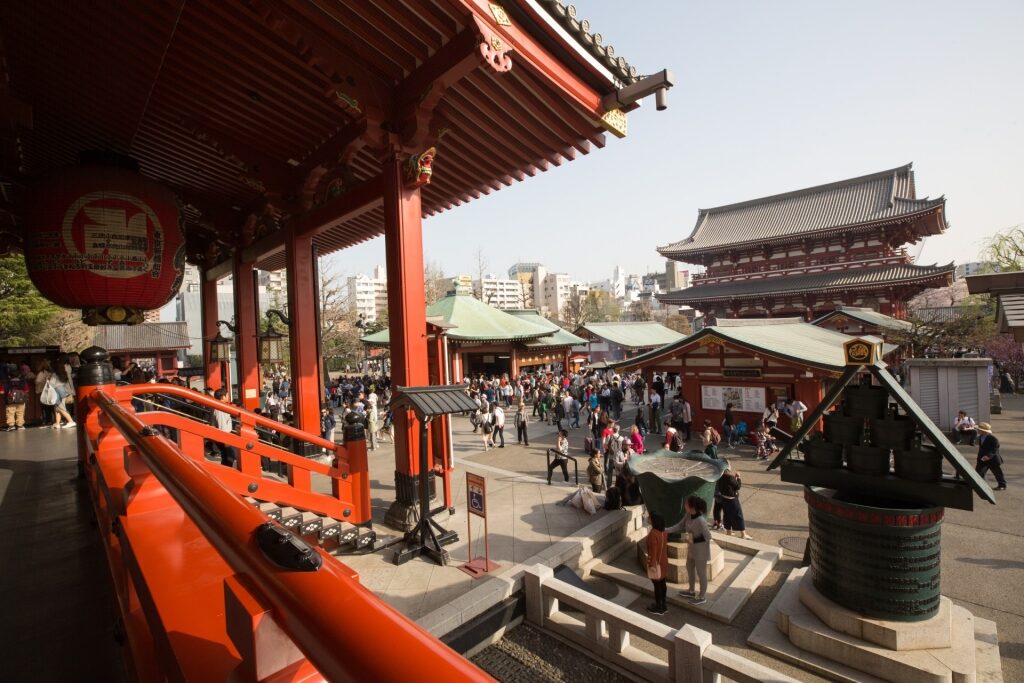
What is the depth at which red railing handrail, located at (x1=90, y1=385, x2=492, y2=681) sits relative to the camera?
1.68 ft

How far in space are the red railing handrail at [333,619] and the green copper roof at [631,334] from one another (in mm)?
29044

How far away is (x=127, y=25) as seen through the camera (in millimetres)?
5168

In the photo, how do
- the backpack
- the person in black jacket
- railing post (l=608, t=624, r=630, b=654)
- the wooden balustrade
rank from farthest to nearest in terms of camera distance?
the backpack → the person in black jacket → railing post (l=608, t=624, r=630, b=654) → the wooden balustrade

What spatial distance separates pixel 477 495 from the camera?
5852 mm

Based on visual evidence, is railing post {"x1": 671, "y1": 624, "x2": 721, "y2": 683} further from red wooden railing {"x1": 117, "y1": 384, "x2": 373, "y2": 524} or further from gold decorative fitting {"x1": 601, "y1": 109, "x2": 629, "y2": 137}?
gold decorative fitting {"x1": 601, "y1": 109, "x2": 629, "y2": 137}

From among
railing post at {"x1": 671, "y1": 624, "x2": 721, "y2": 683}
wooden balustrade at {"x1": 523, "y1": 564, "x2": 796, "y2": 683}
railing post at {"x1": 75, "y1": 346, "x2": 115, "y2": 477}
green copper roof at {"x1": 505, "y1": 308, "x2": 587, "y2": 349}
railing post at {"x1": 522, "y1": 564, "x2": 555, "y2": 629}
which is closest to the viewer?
railing post at {"x1": 75, "y1": 346, "x2": 115, "y2": 477}

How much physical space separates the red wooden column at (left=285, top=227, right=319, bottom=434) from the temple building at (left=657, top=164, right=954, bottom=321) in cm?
2497

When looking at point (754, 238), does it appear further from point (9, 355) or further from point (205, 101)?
point (9, 355)

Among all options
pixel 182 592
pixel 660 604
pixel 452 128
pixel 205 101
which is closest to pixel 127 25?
pixel 205 101

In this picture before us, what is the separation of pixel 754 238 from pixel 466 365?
1927 centimetres

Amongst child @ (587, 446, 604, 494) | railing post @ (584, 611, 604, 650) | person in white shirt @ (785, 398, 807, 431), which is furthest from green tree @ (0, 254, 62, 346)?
person in white shirt @ (785, 398, 807, 431)

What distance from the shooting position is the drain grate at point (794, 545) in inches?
283

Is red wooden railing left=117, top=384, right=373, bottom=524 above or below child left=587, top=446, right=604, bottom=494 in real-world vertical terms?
above

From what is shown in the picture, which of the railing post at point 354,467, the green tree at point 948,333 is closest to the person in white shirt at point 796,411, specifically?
the green tree at point 948,333
